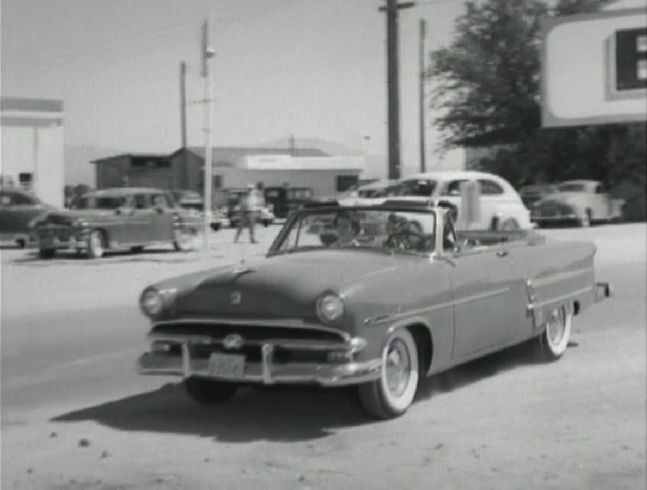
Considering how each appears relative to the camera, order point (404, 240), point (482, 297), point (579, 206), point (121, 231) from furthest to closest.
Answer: point (121, 231) → point (579, 206) → point (482, 297) → point (404, 240)

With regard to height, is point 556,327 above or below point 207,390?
above

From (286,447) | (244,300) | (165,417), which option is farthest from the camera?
(165,417)

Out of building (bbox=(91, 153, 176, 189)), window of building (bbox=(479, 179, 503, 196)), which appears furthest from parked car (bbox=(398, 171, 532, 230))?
building (bbox=(91, 153, 176, 189))

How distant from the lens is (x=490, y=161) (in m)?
3.14

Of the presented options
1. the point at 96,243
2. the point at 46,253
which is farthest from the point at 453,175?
the point at 96,243

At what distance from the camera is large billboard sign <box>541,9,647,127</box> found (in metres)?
0.96

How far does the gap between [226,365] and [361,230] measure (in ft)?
2.86

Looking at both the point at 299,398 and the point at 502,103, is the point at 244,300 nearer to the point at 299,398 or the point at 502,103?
the point at 299,398

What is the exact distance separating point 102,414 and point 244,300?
0.90 m

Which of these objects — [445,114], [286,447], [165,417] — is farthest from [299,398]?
[445,114]

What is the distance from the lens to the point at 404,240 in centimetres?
416

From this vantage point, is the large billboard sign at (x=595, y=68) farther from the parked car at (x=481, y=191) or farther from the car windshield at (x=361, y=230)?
the car windshield at (x=361, y=230)

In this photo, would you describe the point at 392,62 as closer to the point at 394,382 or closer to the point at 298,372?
the point at 298,372

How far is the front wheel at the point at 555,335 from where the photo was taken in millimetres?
5203
